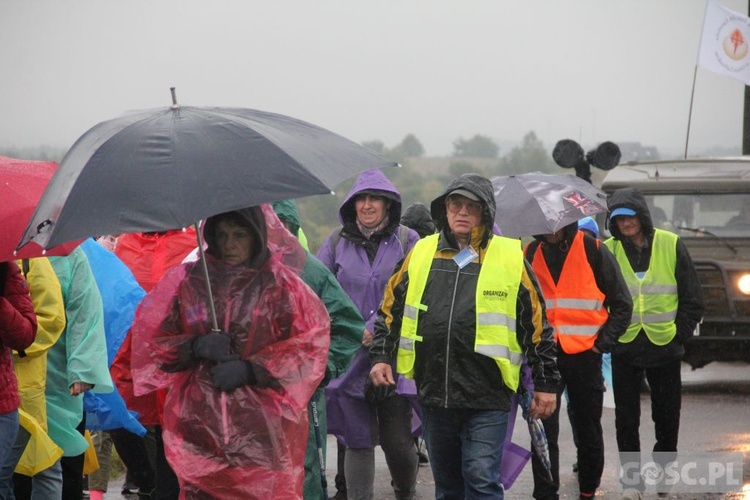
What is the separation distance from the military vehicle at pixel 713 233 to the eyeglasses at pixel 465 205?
262 inches

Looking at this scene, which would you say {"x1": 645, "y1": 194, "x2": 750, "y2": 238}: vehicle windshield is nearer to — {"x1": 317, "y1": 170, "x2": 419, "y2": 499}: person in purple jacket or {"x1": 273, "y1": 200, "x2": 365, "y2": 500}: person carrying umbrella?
{"x1": 317, "y1": 170, "x2": 419, "y2": 499}: person in purple jacket

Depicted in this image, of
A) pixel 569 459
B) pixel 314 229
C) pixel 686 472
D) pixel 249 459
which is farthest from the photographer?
pixel 314 229

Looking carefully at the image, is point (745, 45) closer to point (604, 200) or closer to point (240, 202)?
point (604, 200)

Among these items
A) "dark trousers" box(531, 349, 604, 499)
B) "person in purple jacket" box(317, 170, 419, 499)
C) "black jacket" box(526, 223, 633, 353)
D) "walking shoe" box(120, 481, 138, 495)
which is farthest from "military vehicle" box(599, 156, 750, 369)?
"walking shoe" box(120, 481, 138, 495)

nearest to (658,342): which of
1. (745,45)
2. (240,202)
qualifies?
(240,202)

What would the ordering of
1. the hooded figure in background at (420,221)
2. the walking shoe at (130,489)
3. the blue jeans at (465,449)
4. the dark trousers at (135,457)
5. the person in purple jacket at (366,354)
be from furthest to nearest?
the hooded figure in background at (420,221)
the walking shoe at (130,489)
the dark trousers at (135,457)
the person in purple jacket at (366,354)
the blue jeans at (465,449)

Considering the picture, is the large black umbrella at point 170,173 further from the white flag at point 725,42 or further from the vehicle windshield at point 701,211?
the white flag at point 725,42

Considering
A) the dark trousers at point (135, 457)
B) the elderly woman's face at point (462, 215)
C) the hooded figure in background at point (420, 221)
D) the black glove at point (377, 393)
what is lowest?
the dark trousers at point (135, 457)

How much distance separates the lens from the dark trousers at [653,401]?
732 centimetres

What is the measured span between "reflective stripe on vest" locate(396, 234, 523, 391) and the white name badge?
61mm

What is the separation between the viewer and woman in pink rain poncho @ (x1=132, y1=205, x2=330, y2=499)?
4316 millimetres

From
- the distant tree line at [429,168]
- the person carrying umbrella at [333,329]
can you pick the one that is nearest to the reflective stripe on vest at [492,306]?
the person carrying umbrella at [333,329]

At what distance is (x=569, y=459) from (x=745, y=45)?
9017mm

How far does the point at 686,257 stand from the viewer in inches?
288
